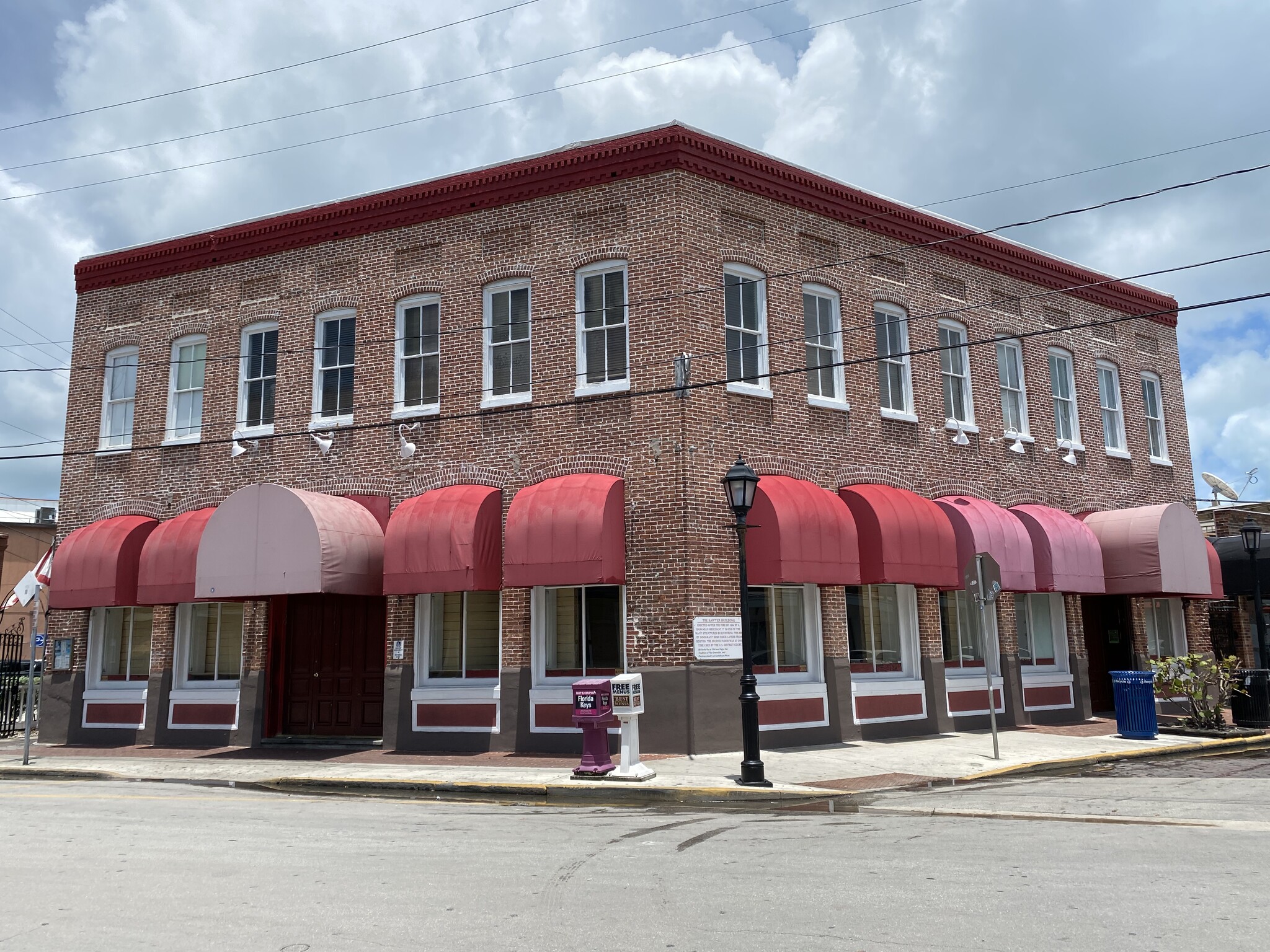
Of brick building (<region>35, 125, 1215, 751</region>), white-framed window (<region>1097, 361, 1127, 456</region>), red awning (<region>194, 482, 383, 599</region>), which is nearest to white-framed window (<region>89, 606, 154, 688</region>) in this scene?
brick building (<region>35, 125, 1215, 751</region>)

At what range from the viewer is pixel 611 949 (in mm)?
5812

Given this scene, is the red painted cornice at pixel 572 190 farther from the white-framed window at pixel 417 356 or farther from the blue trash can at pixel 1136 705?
the blue trash can at pixel 1136 705

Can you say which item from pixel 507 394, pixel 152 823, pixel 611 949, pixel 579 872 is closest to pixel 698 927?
pixel 611 949

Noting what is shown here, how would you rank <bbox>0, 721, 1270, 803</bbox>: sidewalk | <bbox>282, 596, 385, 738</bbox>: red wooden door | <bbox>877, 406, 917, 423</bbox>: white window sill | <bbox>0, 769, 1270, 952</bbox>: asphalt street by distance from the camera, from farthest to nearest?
1. <bbox>877, 406, 917, 423</bbox>: white window sill
2. <bbox>282, 596, 385, 738</bbox>: red wooden door
3. <bbox>0, 721, 1270, 803</bbox>: sidewalk
4. <bbox>0, 769, 1270, 952</bbox>: asphalt street

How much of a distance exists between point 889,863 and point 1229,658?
14150 mm

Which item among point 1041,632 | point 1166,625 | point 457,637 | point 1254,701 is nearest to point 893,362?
point 1041,632

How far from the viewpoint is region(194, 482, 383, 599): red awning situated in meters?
16.8

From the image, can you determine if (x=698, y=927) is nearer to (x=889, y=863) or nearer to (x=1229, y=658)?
(x=889, y=863)

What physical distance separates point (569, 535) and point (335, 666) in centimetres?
600

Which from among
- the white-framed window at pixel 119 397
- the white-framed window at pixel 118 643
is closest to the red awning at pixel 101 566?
the white-framed window at pixel 118 643

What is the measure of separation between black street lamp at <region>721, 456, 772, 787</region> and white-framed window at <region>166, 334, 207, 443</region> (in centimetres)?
1235

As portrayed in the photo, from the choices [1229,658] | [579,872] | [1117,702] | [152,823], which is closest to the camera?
[579,872]

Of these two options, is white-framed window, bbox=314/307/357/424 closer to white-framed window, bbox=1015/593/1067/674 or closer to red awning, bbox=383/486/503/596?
red awning, bbox=383/486/503/596

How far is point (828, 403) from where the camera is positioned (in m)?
18.5
